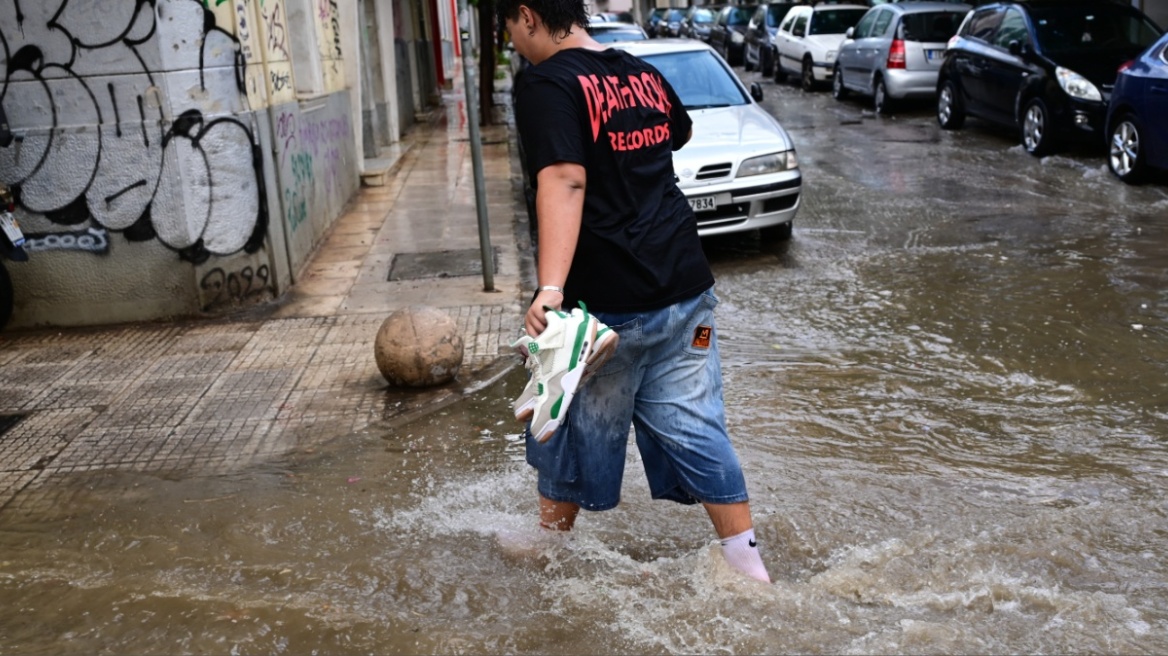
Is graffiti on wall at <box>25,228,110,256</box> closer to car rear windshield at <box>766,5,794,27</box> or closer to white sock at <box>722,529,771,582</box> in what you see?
white sock at <box>722,529,771,582</box>

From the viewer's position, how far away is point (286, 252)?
7.81 metres

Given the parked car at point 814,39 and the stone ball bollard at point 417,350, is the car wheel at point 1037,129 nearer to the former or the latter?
the stone ball bollard at point 417,350

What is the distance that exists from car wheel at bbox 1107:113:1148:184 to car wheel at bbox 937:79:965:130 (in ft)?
14.1

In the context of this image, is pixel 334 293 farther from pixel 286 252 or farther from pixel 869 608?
pixel 869 608

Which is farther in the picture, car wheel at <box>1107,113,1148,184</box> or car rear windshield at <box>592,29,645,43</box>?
car rear windshield at <box>592,29,645,43</box>

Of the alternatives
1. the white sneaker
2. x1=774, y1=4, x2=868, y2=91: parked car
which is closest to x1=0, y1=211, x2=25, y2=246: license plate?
the white sneaker

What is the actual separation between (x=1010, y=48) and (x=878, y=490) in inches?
394

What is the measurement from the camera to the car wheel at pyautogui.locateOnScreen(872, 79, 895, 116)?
696 inches

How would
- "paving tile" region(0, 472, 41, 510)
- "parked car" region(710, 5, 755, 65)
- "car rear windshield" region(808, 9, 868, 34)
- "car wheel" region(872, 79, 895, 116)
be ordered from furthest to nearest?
"parked car" region(710, 5, 755, 65)
"car rear windshield" region(808, 9, 868, 34)
"car wheel" region(872, 79, 895, 116)
"paving tile" region(0, 472, 41, 510)

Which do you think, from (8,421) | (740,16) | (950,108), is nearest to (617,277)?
(8,421)

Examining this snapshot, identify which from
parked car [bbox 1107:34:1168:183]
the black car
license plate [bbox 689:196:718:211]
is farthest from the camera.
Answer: the black car

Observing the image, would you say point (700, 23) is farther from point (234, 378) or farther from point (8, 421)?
point (8, 421)

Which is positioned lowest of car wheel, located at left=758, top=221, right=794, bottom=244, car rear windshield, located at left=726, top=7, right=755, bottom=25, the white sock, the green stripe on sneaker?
car wheel, located at left=758, top=221, right=794, bottom=244

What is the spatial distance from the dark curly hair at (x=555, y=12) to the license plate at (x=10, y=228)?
464 centimetres
